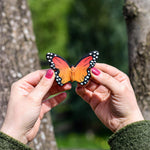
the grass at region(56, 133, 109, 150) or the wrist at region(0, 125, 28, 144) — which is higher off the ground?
the wrist at region(0, 125, 28, 144)

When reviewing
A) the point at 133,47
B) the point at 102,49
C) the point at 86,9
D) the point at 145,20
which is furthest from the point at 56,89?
the point at 86,9

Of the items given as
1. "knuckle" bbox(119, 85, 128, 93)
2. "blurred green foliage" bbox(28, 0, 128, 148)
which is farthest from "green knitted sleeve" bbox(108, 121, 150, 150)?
"blurred green foliage" bbox(28, 0, 128, 148)

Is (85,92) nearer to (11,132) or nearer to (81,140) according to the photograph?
(11,132)

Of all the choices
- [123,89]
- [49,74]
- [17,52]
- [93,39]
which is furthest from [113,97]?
[93,39]

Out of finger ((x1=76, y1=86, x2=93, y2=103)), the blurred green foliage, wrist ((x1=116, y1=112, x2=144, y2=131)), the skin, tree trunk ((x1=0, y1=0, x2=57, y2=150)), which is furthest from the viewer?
the blurred green foliage

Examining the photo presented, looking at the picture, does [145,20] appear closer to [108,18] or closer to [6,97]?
[6,97]

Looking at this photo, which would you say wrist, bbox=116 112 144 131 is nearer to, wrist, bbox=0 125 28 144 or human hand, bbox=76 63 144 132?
human hand, bbox=76 63 144 132
